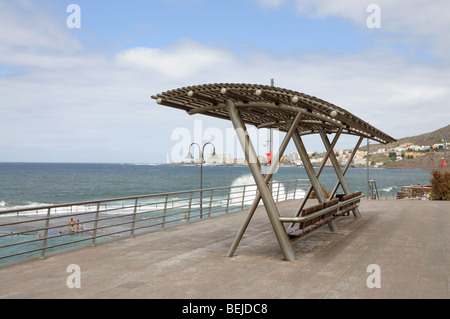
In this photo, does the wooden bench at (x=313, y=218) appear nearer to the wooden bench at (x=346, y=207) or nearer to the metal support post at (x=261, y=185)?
the wooden bench at (x=346, y=207)

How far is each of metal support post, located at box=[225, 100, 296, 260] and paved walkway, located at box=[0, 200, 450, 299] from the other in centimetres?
30

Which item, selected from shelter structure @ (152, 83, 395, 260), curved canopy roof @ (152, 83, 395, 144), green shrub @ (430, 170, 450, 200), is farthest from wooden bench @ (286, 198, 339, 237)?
green shrub @ (430, 170, 450, 200)

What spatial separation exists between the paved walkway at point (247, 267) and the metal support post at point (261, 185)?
30cm

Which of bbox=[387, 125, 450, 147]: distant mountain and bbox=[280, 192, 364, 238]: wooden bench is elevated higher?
bbox=[387, 125, 450, 147]: distant mountain

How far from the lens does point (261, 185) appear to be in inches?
258

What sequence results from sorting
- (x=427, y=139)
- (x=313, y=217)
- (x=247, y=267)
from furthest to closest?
(x=427, y=139) < (x=313, y=217) < (x=247, y=267)

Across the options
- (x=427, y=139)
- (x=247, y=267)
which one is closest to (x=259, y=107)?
(x=247, y=267)

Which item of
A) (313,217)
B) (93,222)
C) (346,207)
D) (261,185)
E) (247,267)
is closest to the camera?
(247,267)

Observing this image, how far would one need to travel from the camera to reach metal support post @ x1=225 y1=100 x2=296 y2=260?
6.54 meters

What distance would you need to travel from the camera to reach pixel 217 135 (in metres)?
7.30

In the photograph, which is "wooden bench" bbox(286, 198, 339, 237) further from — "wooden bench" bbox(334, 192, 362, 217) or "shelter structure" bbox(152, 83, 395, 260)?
"wooden bench" bbox(334, 192, 362, 217)

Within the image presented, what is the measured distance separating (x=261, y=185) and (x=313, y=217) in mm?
1156

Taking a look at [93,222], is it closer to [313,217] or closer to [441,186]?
[441,186]
